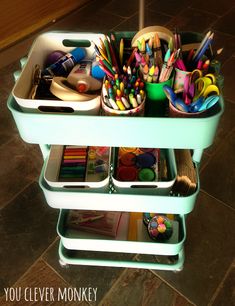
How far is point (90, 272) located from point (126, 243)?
0.19m

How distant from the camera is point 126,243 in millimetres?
843

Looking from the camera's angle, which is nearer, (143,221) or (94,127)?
(94,127)

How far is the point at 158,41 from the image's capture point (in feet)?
1.91

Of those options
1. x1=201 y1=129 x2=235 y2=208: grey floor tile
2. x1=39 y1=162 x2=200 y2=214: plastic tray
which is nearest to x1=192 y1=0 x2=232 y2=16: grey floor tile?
x1=201 y1=129 x2=235 y2=208: grey floor tile

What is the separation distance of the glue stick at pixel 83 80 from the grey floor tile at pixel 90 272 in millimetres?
564

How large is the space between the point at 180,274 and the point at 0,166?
0.80 metres

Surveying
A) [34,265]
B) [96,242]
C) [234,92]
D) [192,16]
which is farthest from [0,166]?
[192,16]

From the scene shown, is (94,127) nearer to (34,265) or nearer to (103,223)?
(103,223)

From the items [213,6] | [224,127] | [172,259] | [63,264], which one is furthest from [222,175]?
[213,6]

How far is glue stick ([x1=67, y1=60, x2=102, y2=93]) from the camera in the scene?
636mm

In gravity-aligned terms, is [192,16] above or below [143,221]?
above

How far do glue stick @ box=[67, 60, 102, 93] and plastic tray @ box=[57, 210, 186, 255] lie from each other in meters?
0.42

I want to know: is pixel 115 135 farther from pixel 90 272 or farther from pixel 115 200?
pixel 90 272

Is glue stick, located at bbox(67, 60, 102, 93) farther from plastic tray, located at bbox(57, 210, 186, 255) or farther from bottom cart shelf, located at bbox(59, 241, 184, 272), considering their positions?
bottom cart shelf, located at bbox(59, 241, 184, 272)
